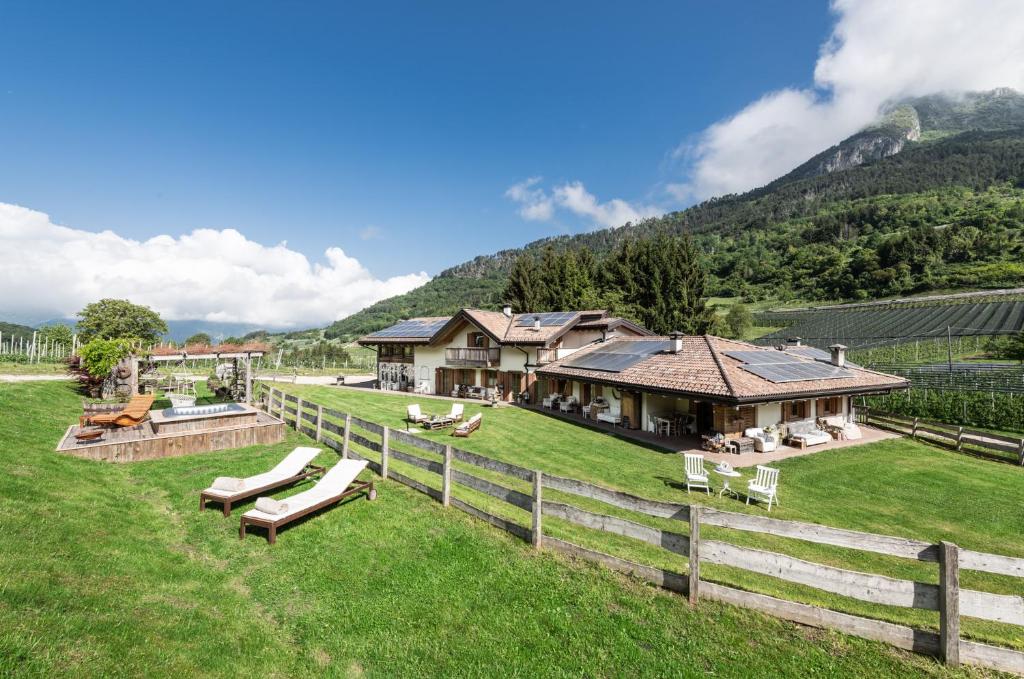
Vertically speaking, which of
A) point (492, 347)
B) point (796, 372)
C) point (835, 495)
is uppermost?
point (492, 347)

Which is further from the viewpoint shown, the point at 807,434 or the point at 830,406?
the point at 830,406

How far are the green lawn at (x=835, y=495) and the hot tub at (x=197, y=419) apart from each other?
524cm

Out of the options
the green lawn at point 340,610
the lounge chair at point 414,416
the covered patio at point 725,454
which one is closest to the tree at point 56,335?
the lounge chair at point 414,416

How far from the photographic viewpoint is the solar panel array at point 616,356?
23.9 meters

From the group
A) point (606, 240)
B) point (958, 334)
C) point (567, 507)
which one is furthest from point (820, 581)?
point (606, 240)

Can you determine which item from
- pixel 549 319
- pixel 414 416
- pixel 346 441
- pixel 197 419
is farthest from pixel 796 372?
pixel 197 419

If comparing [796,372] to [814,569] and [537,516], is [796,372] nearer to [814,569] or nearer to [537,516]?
[814,569]

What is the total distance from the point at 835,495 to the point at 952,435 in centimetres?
1159

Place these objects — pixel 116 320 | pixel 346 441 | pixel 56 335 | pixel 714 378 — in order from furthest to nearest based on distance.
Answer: pixel 56 335 < pixel 116 320 < pixel 714 378 < pixel 346 441

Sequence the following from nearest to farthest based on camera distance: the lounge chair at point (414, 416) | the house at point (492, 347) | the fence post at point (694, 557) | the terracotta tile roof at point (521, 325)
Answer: the fence post at point (694, 557)
the lounge chair at point (414, 416)
the terracotta tile roof at point (521, 325)
the house at point (492, 347)

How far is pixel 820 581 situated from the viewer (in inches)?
183

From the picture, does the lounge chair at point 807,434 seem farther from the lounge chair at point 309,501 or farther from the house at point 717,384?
the lounge chair at point 309,501

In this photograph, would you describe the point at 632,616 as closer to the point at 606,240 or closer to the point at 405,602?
the point at 405,602

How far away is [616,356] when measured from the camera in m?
25.6
